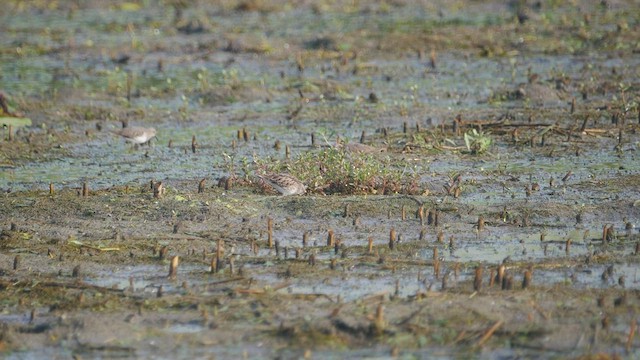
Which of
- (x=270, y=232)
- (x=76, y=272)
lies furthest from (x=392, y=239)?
(x=76, y=272)

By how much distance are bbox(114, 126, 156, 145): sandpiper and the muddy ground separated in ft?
0.55

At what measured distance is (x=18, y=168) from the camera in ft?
38.9

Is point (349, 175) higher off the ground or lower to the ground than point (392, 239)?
higher

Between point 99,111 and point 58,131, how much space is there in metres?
1.05

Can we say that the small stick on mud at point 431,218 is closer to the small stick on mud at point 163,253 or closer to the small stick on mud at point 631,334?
the small stick on mud at point 163,253

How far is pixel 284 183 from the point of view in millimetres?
9609

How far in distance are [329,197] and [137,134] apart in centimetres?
352

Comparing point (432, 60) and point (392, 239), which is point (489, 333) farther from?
point (432, 60)

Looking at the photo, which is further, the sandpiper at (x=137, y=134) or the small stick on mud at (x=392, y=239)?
the sandpiper at (x=137, y=134)

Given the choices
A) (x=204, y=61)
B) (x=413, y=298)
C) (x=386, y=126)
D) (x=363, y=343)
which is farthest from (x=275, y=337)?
(x=204, y=61)

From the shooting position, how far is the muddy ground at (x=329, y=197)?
6.91 meters

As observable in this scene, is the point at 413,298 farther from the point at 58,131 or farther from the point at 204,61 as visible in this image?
the point at 204,61

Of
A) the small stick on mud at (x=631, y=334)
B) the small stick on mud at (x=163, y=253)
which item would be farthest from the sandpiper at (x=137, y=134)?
the small stick on mud at (x=631, y=334)

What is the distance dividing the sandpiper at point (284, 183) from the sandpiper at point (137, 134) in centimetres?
310
